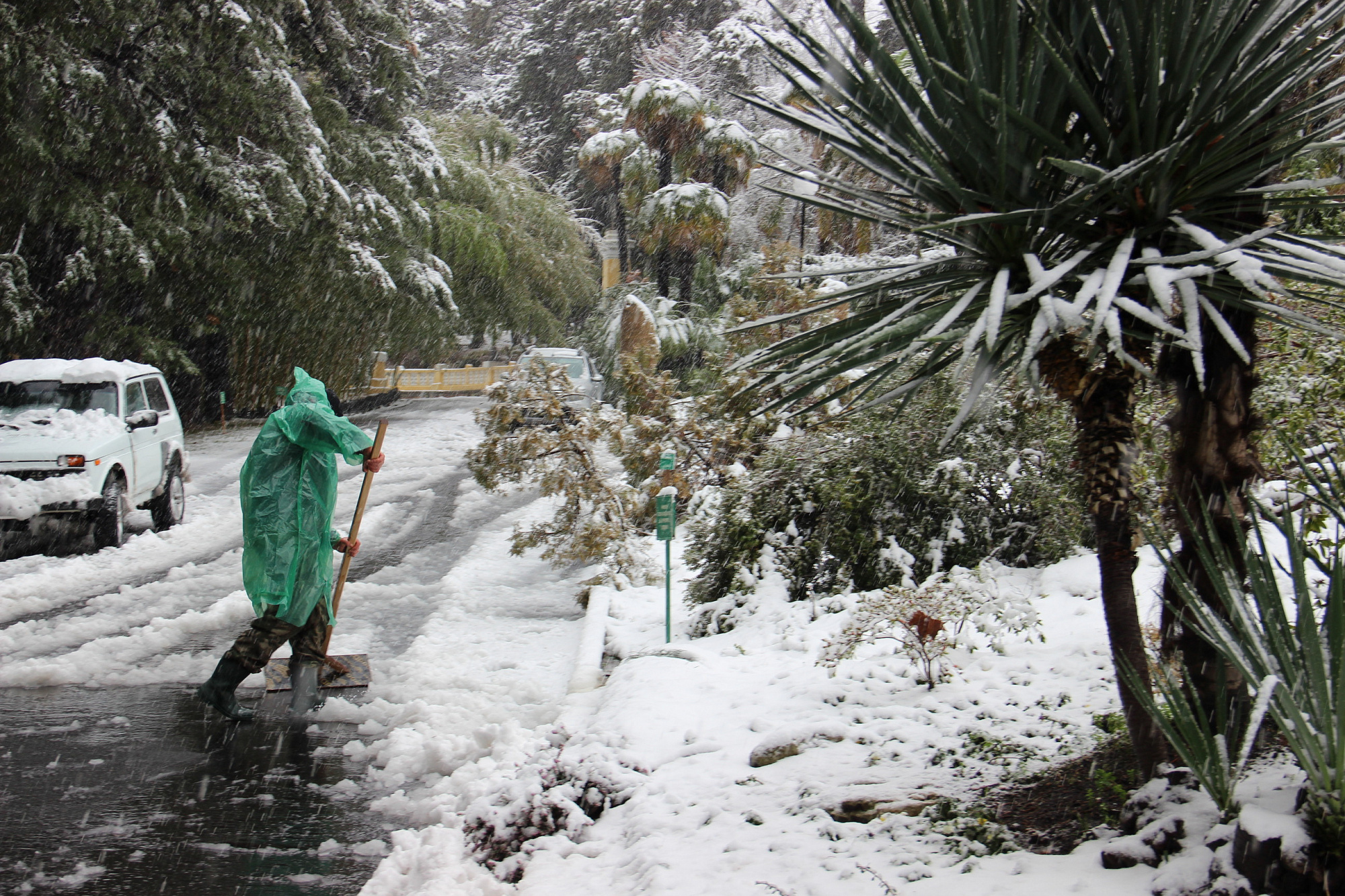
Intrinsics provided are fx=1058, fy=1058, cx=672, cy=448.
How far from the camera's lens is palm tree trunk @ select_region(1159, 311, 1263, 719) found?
10.1 feet

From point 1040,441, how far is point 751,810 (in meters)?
4.12

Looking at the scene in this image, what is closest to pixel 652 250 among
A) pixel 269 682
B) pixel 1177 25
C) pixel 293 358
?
pixel 293 358

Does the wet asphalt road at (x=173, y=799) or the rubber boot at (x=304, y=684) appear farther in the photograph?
the rubber boot at (x=304, y=684)

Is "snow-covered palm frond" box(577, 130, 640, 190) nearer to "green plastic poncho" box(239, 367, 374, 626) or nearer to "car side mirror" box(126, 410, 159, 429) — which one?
"car side mirror" box(126, 410, 159, 429)

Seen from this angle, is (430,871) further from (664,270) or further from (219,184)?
(664,270)

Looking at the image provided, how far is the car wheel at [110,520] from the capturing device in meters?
10.2

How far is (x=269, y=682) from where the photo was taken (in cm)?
616

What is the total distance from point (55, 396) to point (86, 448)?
1.30 metres

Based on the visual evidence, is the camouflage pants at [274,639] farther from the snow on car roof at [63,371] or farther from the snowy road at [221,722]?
the snow on car roof at [63,371]

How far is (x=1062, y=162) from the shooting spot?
242 centimetres

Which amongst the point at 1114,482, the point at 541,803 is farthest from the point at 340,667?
the point at 1114,482

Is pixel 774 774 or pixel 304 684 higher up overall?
pixel 774 774

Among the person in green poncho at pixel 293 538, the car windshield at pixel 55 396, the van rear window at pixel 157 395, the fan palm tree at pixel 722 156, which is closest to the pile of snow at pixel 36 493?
the car windshield at pixel 55 396

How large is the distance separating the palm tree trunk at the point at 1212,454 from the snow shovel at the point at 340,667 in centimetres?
418
